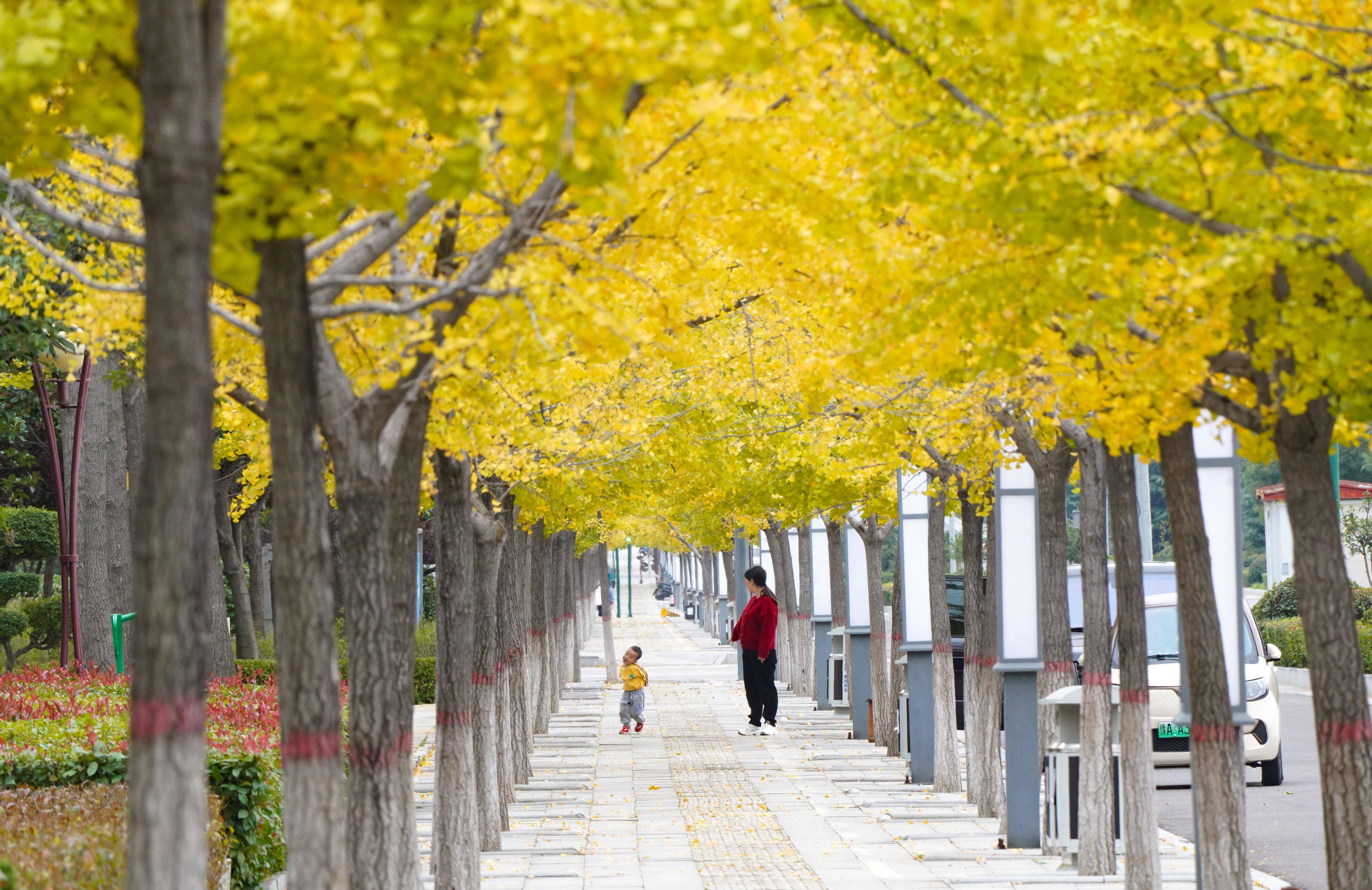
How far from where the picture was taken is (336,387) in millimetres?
6371

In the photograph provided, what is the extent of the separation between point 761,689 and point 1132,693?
13.1 metres

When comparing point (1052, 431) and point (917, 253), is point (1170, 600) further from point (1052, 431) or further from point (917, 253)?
point (917, 253)

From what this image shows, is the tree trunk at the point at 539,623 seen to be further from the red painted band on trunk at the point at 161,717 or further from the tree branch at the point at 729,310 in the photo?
the red painted band on trunk at the point at 161,717

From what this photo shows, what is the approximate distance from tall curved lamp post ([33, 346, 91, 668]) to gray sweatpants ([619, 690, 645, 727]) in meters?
7.59

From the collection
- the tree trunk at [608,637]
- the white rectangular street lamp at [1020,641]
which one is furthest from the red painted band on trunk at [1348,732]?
the tree trunk at [608,637]

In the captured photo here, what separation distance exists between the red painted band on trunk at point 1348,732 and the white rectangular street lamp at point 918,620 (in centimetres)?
921

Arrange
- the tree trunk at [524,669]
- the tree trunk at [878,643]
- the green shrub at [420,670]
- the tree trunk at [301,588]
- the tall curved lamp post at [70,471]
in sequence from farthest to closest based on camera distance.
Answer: the green shrub at [420,670]
the tree trunk at [878,643]
the tall curved lamp post at [70,471]
the tree trunk at [524,669]
the tree trunk at [301,588]

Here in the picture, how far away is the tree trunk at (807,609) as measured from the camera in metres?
28.9

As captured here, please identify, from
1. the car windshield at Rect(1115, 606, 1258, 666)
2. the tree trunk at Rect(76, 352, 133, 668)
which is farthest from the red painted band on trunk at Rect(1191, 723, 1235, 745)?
the tree trunk at Rect(76, 352, 133, 668)

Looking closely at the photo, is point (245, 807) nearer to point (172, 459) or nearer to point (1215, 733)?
point (1215, 733)

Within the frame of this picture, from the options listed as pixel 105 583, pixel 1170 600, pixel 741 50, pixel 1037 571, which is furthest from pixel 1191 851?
pixel 105 583

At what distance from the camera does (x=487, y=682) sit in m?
12.9

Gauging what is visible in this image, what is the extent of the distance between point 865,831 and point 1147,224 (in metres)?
8.48

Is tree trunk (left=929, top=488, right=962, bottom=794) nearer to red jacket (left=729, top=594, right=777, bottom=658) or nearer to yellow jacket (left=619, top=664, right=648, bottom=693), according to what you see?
red jacket (left=729, top=594, right=777, bottom=658)
